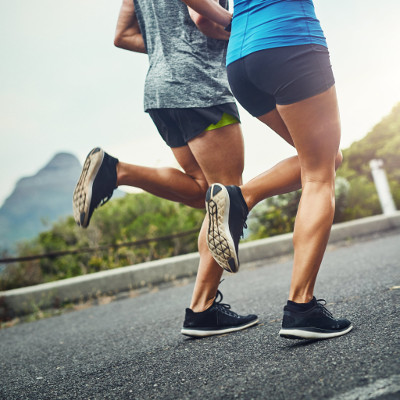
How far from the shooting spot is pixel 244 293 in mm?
4215

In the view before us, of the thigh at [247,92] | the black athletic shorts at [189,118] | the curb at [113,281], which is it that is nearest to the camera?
the thigh at [247,92]

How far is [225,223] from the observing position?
2.03m

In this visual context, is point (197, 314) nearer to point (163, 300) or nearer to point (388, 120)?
point (163, 300)

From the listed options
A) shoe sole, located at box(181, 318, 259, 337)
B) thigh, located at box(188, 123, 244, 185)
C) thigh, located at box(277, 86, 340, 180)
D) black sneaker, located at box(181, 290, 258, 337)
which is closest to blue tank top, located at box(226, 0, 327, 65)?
thigh, located at box(277, 86, 340, 180)

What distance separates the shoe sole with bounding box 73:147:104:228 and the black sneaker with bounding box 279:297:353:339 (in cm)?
107

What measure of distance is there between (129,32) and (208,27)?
63 cm

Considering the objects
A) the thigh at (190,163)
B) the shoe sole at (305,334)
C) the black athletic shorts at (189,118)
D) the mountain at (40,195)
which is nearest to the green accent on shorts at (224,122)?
the black athletic shorts at (189,118)

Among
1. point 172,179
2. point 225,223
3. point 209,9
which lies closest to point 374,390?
point 225,223

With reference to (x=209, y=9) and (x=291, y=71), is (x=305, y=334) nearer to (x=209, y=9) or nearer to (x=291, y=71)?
(x=291, y=71)

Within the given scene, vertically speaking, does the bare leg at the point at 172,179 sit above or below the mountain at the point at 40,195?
below

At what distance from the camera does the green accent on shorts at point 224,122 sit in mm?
2271

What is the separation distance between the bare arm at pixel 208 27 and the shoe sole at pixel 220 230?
78 cm

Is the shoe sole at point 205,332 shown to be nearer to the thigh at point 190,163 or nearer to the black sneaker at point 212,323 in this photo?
the black sneaker at point 212,323

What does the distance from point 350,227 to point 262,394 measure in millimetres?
6550
